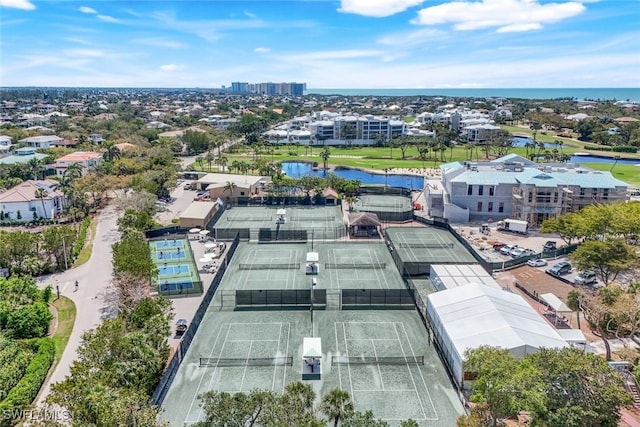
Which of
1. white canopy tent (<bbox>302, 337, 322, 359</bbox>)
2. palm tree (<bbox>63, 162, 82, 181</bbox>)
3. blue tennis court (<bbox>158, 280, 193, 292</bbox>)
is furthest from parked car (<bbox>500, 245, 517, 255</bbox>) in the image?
palm tree (<bbox>63, 162, 82, 181</bbox>)

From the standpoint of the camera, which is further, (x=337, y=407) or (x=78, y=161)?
(x=78, y=161)

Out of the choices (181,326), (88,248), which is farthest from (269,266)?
(88,248)

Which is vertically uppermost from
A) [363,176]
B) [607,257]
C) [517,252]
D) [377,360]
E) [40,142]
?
[40,142]

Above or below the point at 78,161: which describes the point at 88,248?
below

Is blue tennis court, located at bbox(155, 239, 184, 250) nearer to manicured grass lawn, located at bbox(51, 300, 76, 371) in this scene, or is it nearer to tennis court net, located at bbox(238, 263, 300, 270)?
tennis court net, located at bbox(238, 263, 300, 270)

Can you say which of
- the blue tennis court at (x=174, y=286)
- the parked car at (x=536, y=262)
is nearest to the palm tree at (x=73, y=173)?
the blue tennis court at (x=174, y=286)

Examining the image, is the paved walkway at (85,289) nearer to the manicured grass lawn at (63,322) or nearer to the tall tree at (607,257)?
the manicured grass lawn at (63,322)

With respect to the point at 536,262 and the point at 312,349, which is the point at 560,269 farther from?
the point at 312,349
